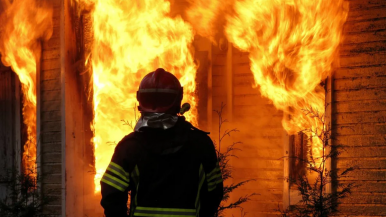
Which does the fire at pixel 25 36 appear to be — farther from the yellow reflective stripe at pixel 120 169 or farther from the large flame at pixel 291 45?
the yellow reflective stripe at pixel 120 169

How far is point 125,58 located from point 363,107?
4.07 meters

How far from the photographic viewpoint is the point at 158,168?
8.78 feet

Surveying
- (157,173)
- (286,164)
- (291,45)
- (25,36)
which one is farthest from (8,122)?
(157,173)

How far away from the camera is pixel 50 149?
24.1 feet

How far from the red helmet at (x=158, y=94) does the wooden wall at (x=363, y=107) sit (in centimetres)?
380

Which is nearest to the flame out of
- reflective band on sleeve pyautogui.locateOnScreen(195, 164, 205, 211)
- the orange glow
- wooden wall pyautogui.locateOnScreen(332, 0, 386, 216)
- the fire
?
the fire

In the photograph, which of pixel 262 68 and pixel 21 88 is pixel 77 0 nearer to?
pixel 21 88

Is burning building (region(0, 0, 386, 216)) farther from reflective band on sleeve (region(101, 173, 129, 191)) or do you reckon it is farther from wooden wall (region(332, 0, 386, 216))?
reflective band on sleeve (region(101, 173, 129, 191))

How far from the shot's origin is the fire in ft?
24.1

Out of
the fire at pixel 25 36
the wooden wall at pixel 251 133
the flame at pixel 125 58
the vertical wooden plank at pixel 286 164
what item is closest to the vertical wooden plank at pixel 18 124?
the fire at pixel 25 36

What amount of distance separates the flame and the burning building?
0.7 inches

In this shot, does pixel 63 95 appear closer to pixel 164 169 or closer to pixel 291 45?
pixel 291 45

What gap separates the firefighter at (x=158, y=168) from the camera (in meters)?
2.64

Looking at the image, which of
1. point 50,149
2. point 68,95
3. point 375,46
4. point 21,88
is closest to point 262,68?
point 375,46
